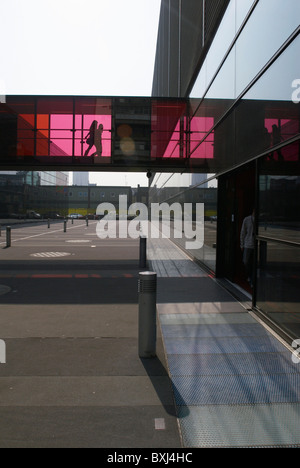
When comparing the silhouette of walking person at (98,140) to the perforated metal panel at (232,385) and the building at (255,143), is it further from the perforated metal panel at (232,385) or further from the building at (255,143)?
the perforated metal panel at (232,385)

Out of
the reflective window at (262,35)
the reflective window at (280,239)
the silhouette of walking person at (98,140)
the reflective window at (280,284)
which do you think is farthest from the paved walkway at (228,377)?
the silhouette of walking person at (98,140)

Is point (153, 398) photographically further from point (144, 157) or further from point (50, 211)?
point (50, 211)

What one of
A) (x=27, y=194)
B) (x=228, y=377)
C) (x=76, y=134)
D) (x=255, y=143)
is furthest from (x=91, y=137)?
(x=27, y=194)

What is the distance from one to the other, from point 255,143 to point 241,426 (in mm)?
5160

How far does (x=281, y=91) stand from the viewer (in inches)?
234

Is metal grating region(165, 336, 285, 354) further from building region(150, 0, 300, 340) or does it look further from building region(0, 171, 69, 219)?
building region(0, 171, 69, 219)

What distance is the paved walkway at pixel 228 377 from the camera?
3.41m

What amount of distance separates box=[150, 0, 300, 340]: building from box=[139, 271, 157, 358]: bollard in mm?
2107

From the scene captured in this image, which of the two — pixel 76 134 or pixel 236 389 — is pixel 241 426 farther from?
pixel 76 134

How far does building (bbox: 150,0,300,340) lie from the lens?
18.6ft

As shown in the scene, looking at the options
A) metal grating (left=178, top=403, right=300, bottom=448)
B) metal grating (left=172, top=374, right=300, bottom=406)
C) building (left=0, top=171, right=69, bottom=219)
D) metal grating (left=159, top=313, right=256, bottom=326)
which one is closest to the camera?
metal grating (left=178, top=403, right=300, bottom=448)

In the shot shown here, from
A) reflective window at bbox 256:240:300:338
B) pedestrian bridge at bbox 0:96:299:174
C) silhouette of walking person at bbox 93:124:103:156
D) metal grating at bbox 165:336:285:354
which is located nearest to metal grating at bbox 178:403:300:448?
metal grating at bbox 165:336:285:354

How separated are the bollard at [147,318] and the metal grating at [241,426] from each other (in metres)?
1.31

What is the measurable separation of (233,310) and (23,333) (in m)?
3.89
